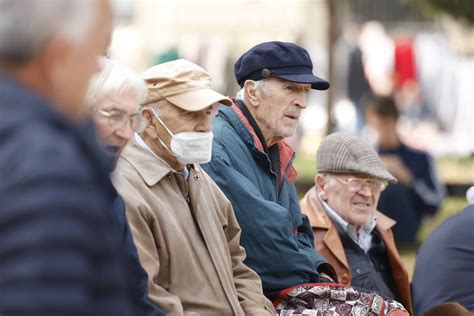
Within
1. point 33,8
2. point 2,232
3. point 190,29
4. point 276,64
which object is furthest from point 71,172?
point 190,29

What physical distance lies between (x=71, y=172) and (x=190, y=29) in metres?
25.2

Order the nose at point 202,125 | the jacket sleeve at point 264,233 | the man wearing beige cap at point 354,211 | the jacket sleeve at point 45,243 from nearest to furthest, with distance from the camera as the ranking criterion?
the jacket sleeve at point 45,243 → the nose at point 202,125 → the jacket sleeve at point 264,233 → the man wearing beige cap at point 354,211

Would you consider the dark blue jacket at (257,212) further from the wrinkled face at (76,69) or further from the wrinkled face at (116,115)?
the wrinkled face at (76,69)

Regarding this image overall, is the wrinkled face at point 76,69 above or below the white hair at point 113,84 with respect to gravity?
above

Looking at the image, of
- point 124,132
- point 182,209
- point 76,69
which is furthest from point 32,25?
point 182,209

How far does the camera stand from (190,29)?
88.9 ft

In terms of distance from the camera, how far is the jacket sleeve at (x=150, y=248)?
154 inches

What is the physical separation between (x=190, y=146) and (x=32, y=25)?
2.22m

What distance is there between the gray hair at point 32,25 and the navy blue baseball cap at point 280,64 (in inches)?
125

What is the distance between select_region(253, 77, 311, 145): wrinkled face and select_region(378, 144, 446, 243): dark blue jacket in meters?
4.94

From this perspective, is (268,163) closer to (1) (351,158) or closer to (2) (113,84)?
(1) (351,158)

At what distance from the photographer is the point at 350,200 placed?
5703 mm

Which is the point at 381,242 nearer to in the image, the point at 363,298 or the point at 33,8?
the point at 363,298

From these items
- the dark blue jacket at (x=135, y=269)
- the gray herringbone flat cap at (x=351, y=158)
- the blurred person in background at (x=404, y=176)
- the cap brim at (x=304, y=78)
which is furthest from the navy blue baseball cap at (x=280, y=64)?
the blurred person in background at (x=404, y=176)
